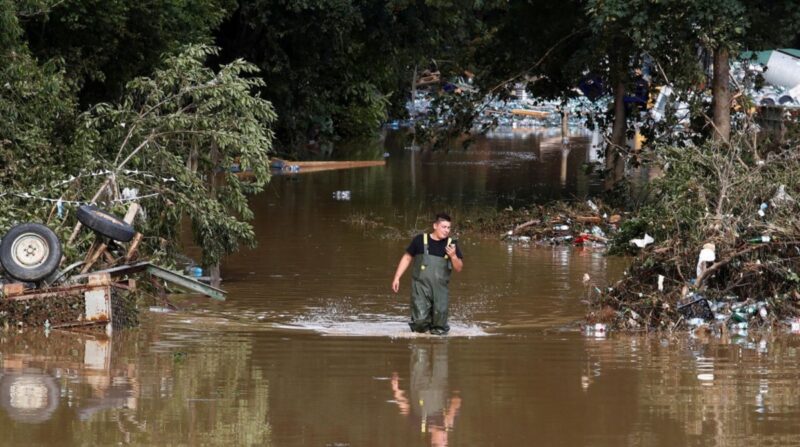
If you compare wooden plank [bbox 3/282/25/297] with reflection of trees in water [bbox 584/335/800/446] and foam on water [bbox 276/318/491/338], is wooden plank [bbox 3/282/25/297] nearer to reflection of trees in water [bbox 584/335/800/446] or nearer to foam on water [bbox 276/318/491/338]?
foam on water [bbox 276/318/491/338]

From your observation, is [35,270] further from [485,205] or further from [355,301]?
[485,205]

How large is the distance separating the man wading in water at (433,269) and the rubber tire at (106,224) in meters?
2.97

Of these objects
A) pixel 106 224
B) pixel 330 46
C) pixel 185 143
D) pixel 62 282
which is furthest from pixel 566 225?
pixel 330 46

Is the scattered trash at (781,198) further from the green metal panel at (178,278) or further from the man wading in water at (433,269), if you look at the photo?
the green metal panel at (178,278)

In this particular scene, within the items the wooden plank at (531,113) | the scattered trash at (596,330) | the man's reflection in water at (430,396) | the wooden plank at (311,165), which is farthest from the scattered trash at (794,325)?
the wooden plank at (531,113)

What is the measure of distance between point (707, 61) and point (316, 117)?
21.5 metres

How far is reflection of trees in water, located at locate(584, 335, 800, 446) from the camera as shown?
10547mm

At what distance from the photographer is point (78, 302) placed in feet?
49.3

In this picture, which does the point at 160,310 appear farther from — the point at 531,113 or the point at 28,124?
the point at 531,113

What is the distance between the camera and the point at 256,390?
12.0m

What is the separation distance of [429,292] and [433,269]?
27 cm

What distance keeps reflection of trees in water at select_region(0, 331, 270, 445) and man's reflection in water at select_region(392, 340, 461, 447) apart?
118 cm

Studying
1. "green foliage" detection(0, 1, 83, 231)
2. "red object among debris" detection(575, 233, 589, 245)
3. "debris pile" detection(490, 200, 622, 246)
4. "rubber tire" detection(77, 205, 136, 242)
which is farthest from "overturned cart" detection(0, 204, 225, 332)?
"debris pile" detection(490, 200, 622, 246)

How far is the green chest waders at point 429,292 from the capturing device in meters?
15.1
